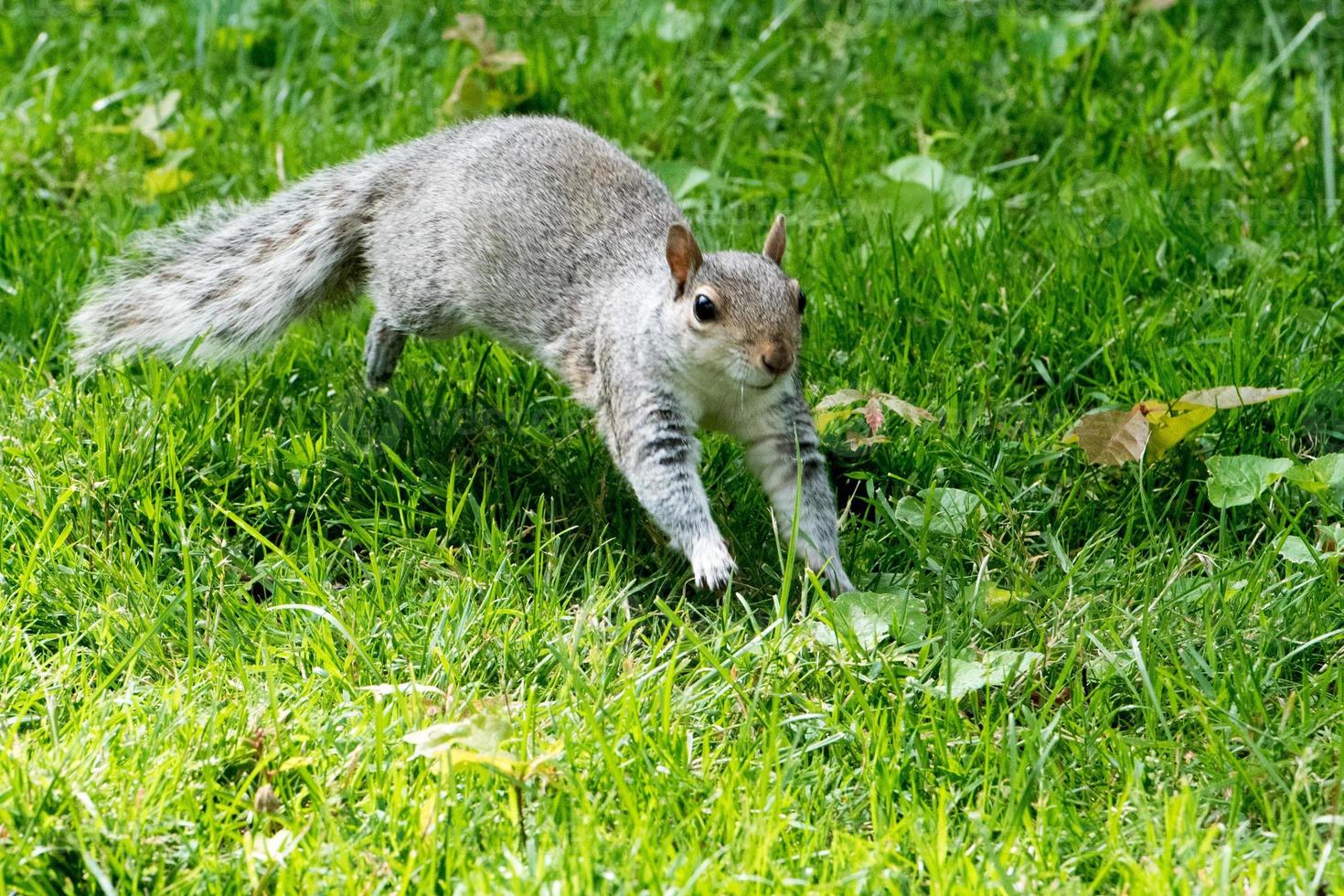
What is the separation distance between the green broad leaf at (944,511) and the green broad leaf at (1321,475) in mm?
470

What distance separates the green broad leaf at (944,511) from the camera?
98.7 inches

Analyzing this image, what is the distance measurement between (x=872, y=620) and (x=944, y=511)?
36 cm

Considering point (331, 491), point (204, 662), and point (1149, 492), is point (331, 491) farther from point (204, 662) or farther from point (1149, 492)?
point (1149, 492)

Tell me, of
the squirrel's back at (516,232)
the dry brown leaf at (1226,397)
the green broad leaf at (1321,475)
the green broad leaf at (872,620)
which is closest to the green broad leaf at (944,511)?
the green broad leaf at (872,620)

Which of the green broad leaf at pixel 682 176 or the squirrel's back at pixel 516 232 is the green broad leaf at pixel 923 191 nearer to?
the green broad leaf at pixel 682 176

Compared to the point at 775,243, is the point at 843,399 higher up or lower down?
lower down

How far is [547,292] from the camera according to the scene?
9.10 ft

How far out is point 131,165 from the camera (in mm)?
3641

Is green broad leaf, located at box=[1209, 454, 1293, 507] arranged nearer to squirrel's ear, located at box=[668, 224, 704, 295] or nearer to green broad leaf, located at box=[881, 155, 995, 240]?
squirrel's ear, located at box=[668, 224, 704, 295]

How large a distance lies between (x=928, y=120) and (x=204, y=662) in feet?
7.36

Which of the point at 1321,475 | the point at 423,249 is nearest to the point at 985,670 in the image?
the point at 1321,475

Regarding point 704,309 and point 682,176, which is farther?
point 682,176

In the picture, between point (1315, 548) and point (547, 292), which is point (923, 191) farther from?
point (1315, 548)

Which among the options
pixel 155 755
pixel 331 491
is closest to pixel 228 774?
pixel 155 755
